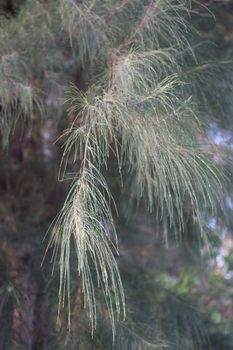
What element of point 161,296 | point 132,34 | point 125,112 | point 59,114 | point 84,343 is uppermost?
point 132,34

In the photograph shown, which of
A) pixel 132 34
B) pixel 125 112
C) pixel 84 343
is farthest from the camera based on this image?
pixel 84 343

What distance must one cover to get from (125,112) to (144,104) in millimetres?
49

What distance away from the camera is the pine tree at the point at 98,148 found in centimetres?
132

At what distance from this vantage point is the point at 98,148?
50.6 inches

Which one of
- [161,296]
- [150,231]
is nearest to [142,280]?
[161,296]

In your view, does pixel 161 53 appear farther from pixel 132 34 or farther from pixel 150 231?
pixel 150 231

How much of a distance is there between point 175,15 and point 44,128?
0.82 metres

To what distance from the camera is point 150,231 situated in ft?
7.58

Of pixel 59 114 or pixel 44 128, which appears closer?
pixel 59 114

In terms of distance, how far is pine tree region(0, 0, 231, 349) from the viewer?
1.32 m

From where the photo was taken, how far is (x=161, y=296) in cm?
214

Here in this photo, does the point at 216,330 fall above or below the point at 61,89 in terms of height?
below

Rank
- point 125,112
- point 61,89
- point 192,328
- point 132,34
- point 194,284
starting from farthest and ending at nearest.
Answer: point 194,284 < point 192,328 < point 61,89 < point 132,34 < point 125,112

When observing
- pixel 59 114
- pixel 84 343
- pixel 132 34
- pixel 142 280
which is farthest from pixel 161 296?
pixel 132 34
